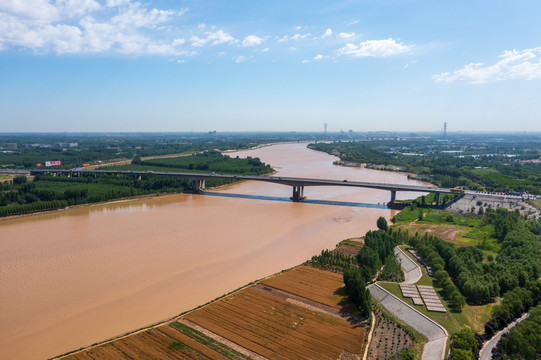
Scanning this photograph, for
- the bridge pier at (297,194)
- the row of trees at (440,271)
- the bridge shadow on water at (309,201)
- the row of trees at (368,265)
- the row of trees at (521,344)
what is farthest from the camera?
the bridge pier at (297,194)

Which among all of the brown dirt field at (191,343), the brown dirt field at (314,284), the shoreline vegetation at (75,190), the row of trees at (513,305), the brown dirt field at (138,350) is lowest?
the brown dirt field at (138,350)

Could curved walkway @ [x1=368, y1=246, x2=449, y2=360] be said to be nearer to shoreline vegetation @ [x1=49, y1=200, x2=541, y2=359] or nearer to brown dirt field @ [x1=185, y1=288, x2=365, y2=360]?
shoreline vegetation @ [x1=49, y1=200, x2=541, y2=359]

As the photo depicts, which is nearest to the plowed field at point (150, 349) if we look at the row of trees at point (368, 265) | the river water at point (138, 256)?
the river water at point (138, 256)

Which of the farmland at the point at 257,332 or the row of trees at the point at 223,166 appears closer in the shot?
the farmland at the point at 257,332

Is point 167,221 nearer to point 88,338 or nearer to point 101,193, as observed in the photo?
point 101,193

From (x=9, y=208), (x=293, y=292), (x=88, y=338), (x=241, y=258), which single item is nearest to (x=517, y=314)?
(x=293, y=292)

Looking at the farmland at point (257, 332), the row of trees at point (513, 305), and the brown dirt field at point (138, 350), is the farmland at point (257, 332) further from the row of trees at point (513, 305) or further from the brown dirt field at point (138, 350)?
the row of trees at point (513, 305)

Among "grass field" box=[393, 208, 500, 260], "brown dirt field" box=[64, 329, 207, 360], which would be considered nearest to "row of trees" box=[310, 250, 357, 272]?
"grass field" box=[393, 208, 500, 260]
